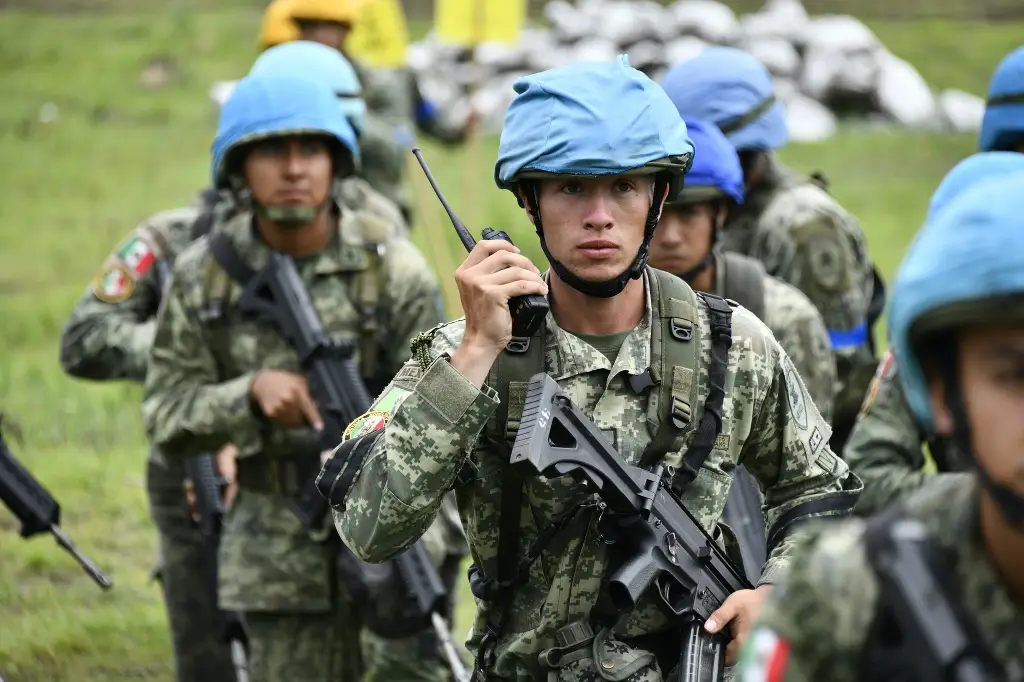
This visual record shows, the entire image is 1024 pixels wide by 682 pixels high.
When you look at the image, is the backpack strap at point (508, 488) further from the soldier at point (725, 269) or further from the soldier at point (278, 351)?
the soldier at point (278, 351)

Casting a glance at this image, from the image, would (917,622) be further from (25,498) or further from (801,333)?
(25,498)

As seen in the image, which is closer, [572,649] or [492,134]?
[572,649]

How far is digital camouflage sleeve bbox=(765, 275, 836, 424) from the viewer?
565cm

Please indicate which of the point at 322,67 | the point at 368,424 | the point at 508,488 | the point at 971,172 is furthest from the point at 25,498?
the point at 971,172

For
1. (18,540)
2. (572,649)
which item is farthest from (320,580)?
(18,540)

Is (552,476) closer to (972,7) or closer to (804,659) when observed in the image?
(804,659)

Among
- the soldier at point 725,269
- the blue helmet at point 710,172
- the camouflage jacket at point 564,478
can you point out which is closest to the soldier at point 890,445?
the soldier at point 725,269

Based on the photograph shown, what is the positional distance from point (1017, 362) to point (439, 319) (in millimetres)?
3618

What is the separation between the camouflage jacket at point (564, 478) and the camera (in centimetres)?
354

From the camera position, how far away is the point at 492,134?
2191cm

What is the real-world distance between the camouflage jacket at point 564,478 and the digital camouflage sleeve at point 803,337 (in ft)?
5.76

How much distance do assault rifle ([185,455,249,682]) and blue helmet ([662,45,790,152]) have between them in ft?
7.69

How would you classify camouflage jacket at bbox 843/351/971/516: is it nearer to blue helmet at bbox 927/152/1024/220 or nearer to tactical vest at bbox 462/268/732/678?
blue helmet at bbox 927/152/1024/220

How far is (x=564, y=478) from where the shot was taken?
3.68m
